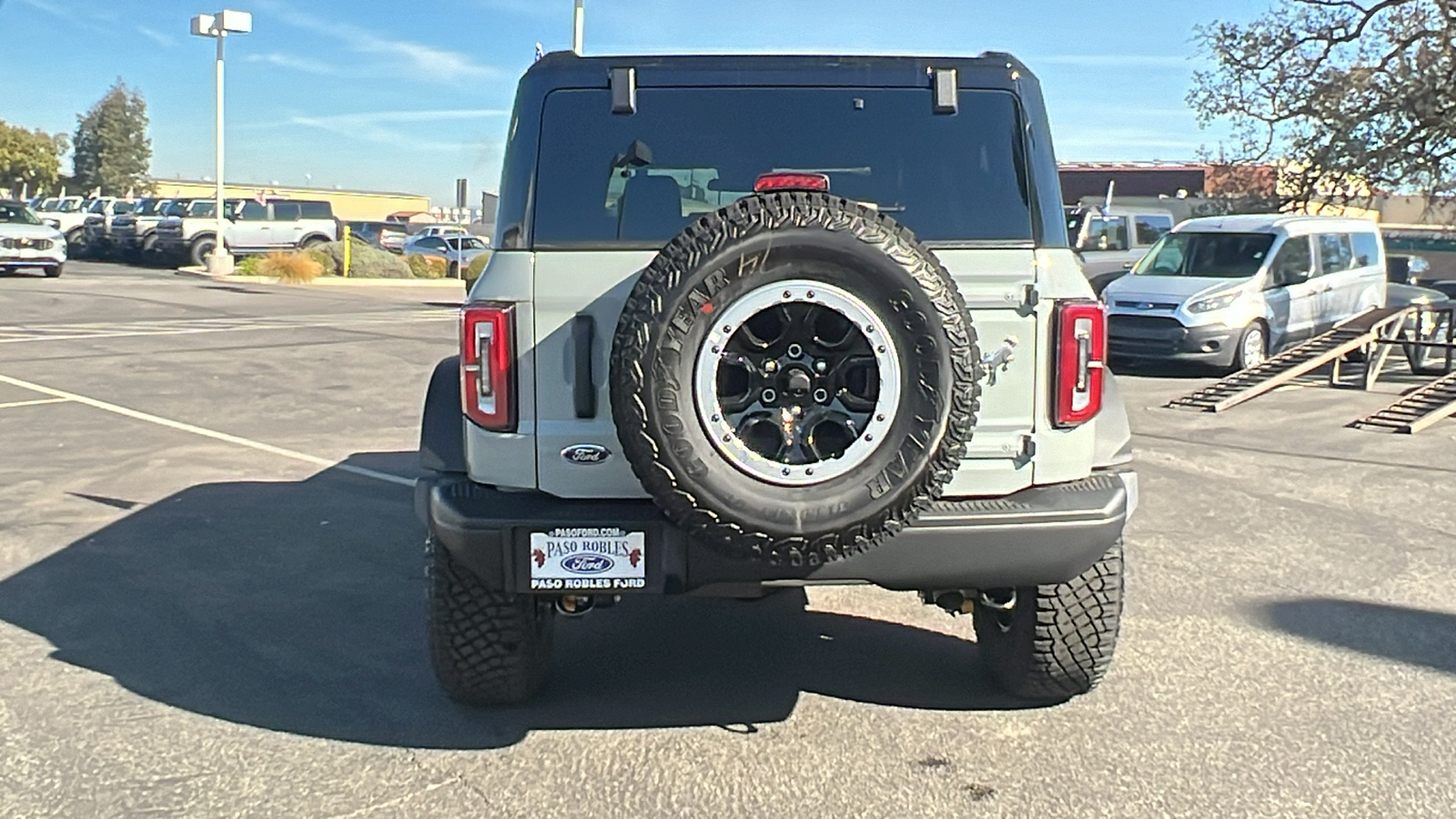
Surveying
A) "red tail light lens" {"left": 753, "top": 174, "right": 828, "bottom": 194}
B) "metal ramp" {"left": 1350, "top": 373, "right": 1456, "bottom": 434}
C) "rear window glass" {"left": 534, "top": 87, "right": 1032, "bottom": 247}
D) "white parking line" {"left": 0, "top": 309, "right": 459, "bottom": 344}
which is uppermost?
"rear window glass" {"left": 534, "top": 87, "right": 1032, "bottom": 247}

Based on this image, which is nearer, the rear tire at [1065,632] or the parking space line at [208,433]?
the rear tire at [1065,632]

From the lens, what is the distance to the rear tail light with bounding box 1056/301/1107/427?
12.6 feet

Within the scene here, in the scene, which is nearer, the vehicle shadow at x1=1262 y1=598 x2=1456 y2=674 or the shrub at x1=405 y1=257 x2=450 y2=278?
the vehicle shadow at x1=1262 y1=598 x2=1456 y2=674

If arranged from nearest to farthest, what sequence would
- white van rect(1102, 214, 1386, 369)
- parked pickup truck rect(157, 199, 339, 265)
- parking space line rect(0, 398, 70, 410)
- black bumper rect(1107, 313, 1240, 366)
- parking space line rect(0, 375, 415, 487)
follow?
1. parking space line rect(0, 375, 415, 487)
2. parking space line rect(0, 398, 70, 410)
3. black bumper rect(1107, 313, 1240, 366)
4. white van rect(1102, 214, 1386, 369)
5. parked pickup truck rect(157, 199, 339, 265)

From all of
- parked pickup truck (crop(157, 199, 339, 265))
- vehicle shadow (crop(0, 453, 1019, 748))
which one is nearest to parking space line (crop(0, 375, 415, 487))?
vehicle shadow (crop(0, 453, 1019, 748))

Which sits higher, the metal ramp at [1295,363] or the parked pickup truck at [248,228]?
the parked pickup truck at [248,228]

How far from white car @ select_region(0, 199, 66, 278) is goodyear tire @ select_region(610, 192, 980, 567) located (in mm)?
27818

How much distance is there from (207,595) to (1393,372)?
44.9 feet

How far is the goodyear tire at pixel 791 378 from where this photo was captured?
3428mm

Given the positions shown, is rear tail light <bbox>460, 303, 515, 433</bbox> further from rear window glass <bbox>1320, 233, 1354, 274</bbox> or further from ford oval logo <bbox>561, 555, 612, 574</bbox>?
rear window glass <bbox>1320, 233, 1354, 274</bbox>

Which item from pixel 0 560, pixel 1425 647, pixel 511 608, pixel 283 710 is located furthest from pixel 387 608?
pixel 1425 647

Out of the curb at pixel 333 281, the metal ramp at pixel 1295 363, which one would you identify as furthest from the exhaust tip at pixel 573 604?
the curb at pixel 333 281

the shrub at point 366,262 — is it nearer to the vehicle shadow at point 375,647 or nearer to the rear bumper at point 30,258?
the rear bumper at point 30,258

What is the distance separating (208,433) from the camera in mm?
9875
